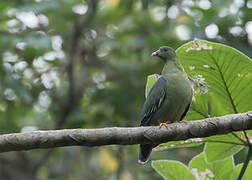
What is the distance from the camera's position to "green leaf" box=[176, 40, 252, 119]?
8.27 ft

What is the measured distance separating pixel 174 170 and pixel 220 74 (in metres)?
0.62

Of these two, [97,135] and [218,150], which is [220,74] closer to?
[218,150]

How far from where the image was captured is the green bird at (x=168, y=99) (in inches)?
121

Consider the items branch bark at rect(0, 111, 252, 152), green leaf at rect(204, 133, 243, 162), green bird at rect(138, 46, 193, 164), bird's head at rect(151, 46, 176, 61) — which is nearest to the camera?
branch bark at rect(0, 111, 252, 152)

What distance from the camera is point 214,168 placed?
2799 mm

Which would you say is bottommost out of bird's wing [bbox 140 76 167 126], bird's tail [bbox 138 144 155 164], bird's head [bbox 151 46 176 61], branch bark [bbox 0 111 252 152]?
bird's tail [bbox 138 144 155 164]

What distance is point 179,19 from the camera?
18.9 feet

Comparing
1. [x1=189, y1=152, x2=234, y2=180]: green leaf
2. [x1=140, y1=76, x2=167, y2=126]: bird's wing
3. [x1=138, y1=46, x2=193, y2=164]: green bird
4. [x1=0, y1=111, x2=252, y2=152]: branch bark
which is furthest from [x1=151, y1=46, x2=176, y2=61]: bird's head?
[x1=0, y1=111, x2=252, y2=152]: branch bark

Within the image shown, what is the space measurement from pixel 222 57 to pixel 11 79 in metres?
2.87

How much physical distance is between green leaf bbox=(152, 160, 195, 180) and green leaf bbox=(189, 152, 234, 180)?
108 millimetres

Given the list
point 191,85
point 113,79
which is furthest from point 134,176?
point 191,85

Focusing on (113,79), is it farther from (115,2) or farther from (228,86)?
(228,86)

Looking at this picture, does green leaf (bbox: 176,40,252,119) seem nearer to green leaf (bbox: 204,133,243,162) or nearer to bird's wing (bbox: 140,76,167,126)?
green leaf (bbox: 204,133,243,162)

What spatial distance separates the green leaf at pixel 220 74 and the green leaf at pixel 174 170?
34 centimetres
